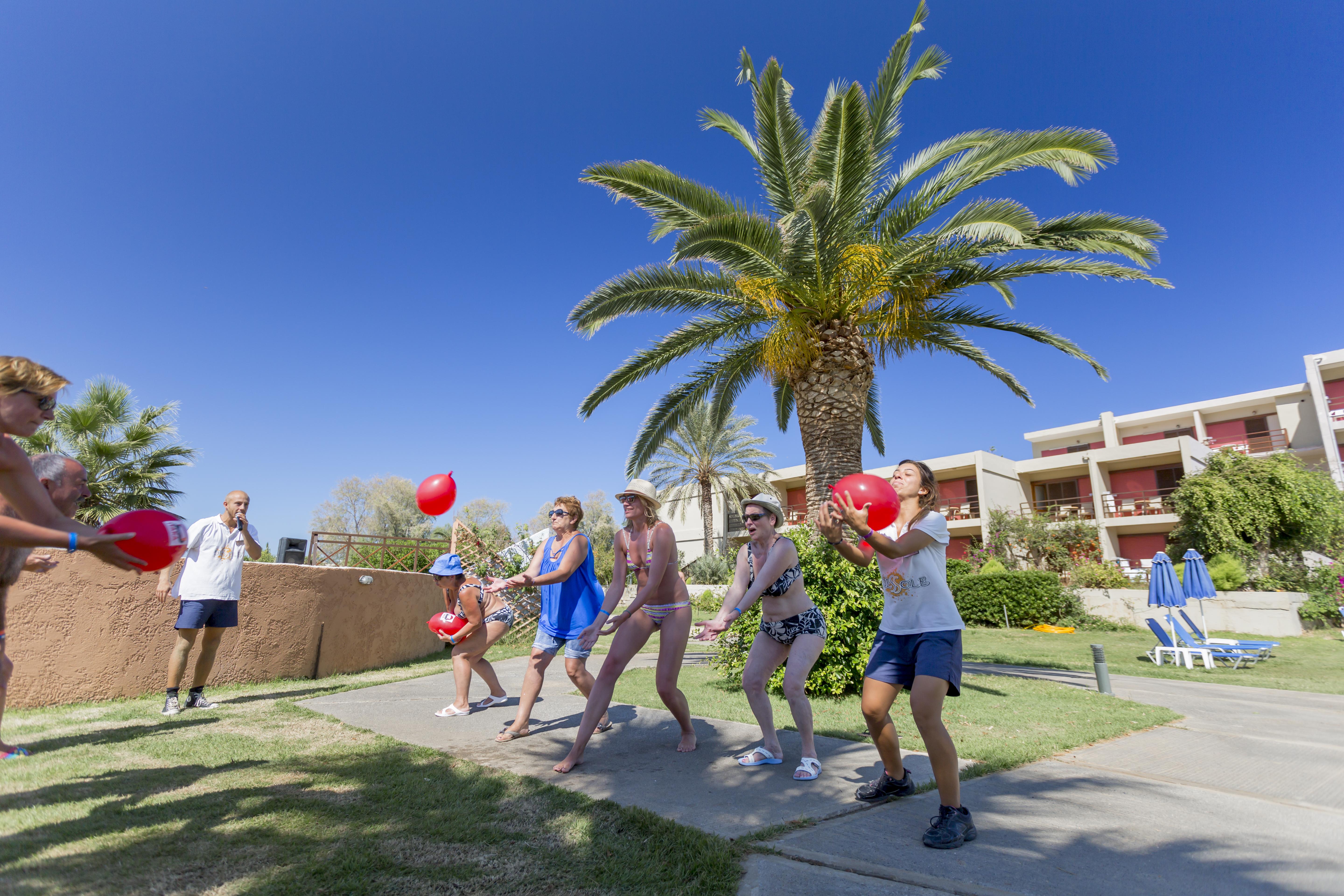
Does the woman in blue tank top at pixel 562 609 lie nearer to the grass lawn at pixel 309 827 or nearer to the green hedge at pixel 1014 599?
the grass lawn at pixel 309 827

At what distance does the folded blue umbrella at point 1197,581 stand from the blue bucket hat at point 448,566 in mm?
12774

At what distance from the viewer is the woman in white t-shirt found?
2928 millimetres

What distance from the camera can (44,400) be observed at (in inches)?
106

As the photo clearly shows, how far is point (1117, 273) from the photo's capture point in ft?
29.6

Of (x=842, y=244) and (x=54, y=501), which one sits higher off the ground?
(x=842, y=244)

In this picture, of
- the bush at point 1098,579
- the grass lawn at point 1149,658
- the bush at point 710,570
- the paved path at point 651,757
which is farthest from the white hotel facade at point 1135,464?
the paved path at point 651,757

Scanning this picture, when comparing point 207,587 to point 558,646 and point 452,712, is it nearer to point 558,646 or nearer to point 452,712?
point 452,712

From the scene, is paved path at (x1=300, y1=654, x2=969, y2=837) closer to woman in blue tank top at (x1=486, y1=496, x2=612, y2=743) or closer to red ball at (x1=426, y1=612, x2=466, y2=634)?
woman in blue tank top at (x1=486, y1=496, x2=612, y2=743)

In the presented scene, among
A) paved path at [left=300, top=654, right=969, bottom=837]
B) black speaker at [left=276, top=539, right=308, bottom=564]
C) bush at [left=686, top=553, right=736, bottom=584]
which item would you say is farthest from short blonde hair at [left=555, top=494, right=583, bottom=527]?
bush at [left=686, top=553, right=736, bottom=584]

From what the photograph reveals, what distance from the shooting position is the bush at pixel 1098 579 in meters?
22.4

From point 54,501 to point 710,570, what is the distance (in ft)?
93.9

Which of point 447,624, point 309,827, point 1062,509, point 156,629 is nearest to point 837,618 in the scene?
point 447,624

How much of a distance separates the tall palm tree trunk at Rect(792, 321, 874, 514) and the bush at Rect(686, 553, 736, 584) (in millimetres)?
20965

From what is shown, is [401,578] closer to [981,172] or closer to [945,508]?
[981,172]
